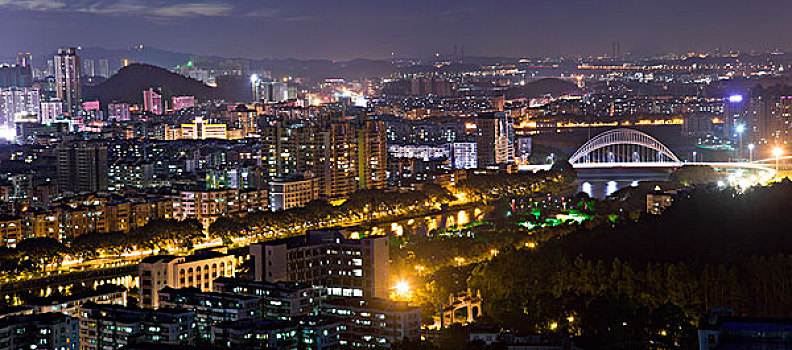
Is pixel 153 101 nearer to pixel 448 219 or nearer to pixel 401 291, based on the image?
pixel 448 219

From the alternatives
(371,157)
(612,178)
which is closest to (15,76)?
(612,178)

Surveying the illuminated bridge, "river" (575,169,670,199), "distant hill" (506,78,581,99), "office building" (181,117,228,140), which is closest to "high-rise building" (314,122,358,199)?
"river" (575,169,670,199)

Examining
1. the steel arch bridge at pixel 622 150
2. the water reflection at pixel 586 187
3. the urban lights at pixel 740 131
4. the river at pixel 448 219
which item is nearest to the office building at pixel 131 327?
the river at pixel 448 219

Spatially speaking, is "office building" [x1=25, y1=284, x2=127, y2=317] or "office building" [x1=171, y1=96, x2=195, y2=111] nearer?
"office building" [x1=25, y1=284, x2=127, y2=317]

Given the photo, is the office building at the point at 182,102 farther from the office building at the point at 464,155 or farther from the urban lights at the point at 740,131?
the urban lights at the point at 740,131

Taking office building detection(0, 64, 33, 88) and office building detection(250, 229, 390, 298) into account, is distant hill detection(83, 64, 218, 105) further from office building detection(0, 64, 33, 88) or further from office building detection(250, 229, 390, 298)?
office building detection(250, 229, 390, 298)

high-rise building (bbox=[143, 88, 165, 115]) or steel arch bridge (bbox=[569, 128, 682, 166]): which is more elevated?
high-rise building (bbox=[143, 88, 165, 115])
